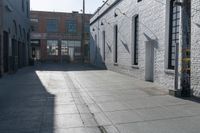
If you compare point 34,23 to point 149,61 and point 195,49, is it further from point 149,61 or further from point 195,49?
point 195,49

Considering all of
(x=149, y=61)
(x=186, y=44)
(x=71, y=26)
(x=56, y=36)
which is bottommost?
(x=149, y=61)

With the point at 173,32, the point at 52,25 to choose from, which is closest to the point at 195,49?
the point at 173,32

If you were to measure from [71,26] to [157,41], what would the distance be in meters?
36.5

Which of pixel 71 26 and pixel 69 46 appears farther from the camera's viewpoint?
pixel 71 26

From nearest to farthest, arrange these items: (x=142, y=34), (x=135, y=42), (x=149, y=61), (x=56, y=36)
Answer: (x=149, y=61) < (x=142, y=34) < (x=135, y=42) < (x=56, y=36)

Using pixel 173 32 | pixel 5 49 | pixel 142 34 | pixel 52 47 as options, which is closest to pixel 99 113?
pixel 173 32

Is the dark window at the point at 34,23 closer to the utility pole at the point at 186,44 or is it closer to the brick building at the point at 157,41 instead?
the brick building at the point at 157,41

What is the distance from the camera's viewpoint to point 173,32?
38.4ft

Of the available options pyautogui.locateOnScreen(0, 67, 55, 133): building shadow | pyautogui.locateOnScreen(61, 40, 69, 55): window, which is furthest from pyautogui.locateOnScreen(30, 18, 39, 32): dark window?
pyautogui.locateOnScreen(0, 67, 55, 133): building shadow

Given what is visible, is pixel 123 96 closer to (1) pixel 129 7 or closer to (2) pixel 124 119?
(2) pixel 124 119

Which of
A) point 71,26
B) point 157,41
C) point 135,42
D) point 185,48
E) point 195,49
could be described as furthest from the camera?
point 71,26

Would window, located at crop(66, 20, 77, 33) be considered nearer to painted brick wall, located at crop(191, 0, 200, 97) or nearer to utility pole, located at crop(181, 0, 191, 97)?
utility pole, located at crop(181, 0, 191, 97)

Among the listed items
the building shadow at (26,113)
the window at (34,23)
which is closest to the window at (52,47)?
the window at (34,23)

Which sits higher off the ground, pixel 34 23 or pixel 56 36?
pixel 34 23
